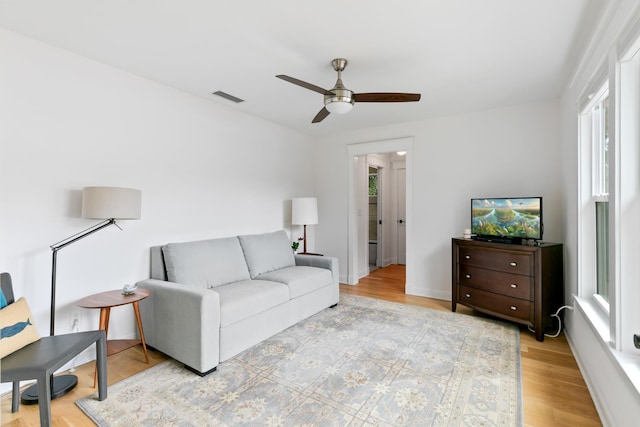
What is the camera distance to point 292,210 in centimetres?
446

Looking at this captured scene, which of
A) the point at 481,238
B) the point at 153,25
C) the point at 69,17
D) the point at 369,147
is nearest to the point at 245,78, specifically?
the point at 153,25

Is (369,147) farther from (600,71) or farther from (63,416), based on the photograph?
(63,416)

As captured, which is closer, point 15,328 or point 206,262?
point 15,328

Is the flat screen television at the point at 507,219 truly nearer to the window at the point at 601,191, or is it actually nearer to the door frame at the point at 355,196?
the window at the point at 601,191

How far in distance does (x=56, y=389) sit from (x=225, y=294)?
1201 mm

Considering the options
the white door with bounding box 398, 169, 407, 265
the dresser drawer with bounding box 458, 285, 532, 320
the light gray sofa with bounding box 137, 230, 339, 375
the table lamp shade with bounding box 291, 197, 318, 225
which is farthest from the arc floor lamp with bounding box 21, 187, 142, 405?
the white door with bounding box 398, 169, 407, 265

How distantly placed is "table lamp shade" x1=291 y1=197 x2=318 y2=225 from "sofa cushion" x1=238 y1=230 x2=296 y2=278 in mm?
409

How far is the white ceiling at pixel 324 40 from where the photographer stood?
73.0 inches

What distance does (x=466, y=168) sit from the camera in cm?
392

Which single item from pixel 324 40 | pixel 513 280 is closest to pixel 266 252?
pixel 324 40

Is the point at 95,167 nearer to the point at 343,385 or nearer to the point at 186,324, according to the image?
the point at 186,324

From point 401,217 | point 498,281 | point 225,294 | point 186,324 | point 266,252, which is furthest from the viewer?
point 401,217

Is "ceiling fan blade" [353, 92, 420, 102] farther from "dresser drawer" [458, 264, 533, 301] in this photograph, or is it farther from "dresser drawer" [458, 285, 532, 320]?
"dresser drawer" [458, 285, 532, 320]

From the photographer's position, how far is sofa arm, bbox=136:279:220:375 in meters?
2.21
